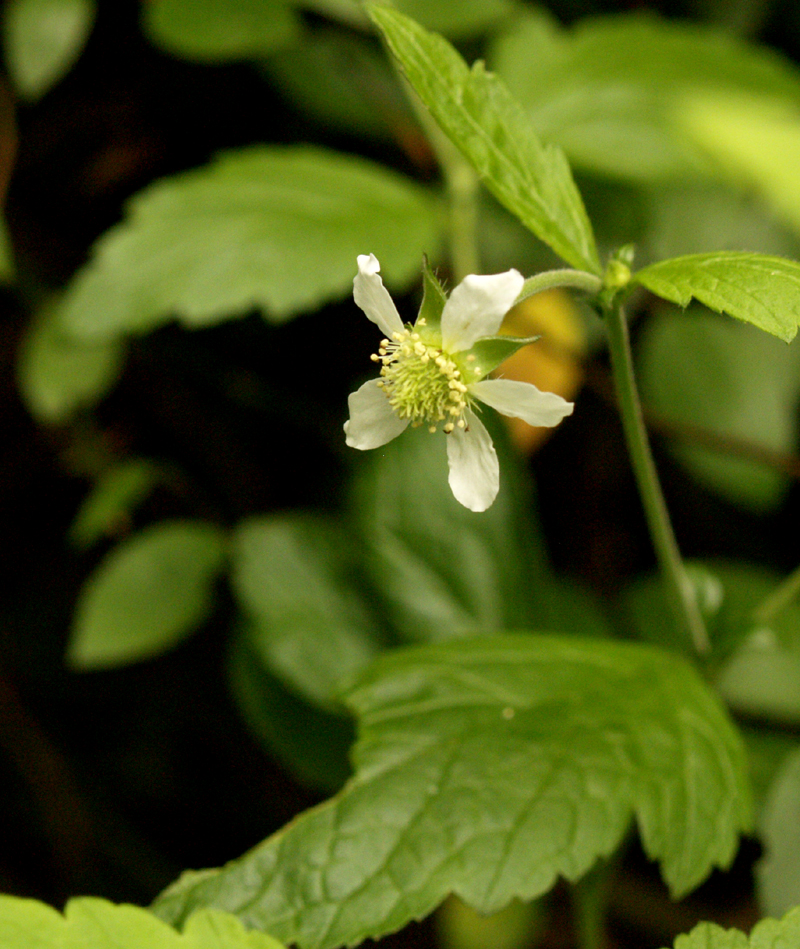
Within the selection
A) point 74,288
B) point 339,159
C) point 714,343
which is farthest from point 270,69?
point 714,343

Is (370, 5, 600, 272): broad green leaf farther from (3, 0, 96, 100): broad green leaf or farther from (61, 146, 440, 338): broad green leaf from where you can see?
(3, 0, 96, 100): broad green leaf

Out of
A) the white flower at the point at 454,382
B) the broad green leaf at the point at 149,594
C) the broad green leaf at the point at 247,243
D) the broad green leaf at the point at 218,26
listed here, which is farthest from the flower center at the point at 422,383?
the broad green leaf at the point at 218,26

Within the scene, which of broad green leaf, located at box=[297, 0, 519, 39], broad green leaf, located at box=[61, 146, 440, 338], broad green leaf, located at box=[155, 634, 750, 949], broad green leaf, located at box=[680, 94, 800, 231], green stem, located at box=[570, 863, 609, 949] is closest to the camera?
broad green leaf, located at box=[680, 94, 800, 231]

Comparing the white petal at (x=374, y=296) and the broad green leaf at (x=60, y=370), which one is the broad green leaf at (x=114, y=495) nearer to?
the broad green leaf at (x=60, y=370)

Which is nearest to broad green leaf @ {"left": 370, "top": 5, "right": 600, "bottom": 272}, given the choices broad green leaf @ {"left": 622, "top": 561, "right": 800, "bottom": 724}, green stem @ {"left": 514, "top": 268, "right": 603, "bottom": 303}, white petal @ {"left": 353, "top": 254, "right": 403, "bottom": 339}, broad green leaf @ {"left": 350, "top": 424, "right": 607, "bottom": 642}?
green stem @ {"left": 514, "top": 268, "right": 603, "bottom": 303}

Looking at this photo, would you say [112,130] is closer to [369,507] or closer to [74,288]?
[74,288]

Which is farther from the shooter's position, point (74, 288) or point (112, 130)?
point (112, 130)
